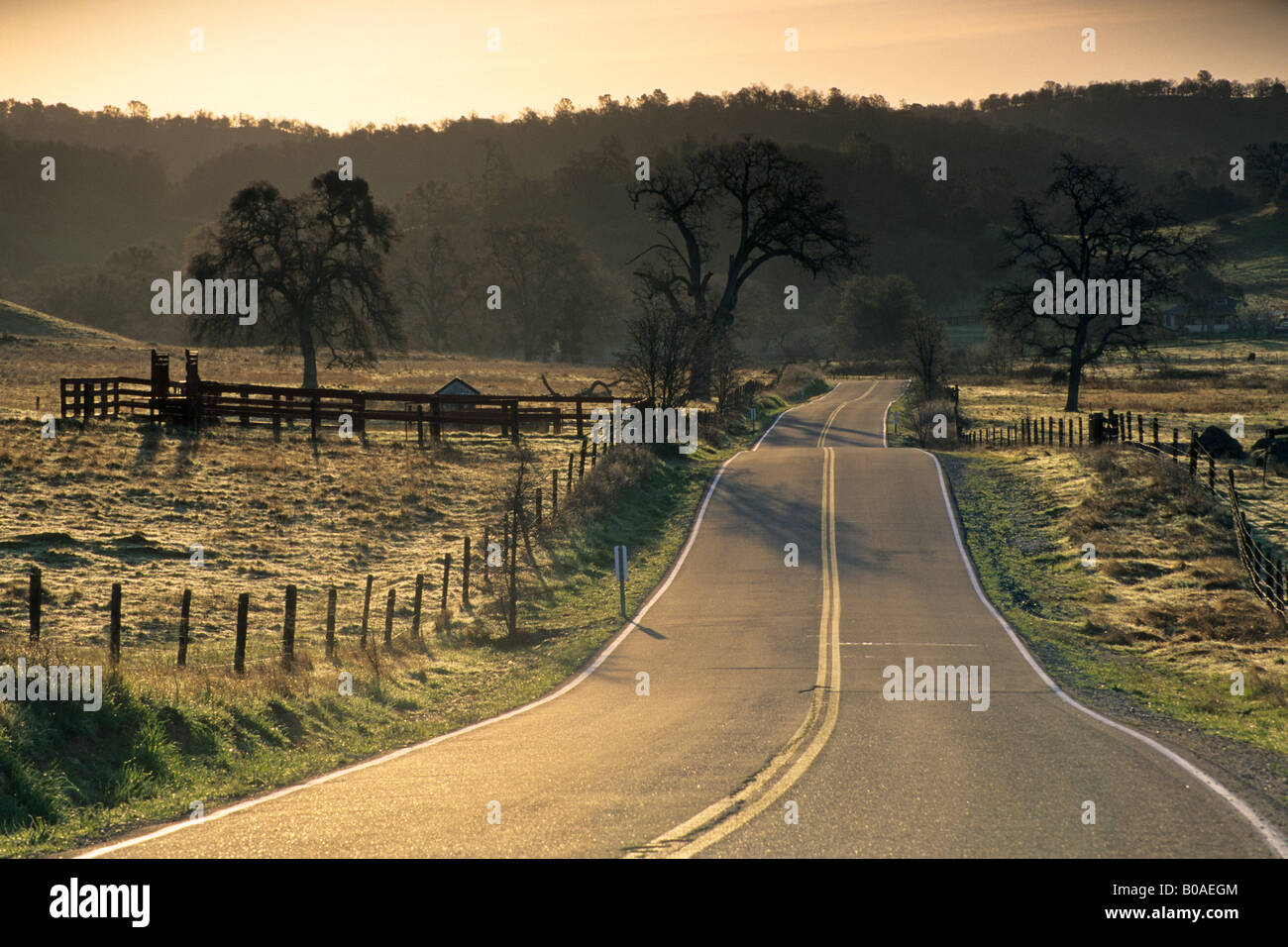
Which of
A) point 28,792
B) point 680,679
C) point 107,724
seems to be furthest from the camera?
point 680,679

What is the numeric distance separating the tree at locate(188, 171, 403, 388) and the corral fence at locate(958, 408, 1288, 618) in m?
35.5

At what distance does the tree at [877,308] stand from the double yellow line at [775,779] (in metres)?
113

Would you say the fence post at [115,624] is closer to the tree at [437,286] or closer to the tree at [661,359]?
the tree at [661,359]

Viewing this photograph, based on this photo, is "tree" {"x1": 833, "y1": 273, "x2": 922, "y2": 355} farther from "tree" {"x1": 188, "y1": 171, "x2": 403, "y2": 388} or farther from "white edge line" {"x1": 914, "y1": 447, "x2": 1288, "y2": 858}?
"white edge line" {"x1": 914, "y1": 447, "x2": 1288, "y2": 858}

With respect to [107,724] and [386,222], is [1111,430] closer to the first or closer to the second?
[107,724]

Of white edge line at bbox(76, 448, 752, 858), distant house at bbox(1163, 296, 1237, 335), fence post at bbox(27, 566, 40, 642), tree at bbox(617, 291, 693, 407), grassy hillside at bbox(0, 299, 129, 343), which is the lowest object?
white edge line at bbox(76, 448, 752, 858)

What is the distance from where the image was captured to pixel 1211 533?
1019 inches

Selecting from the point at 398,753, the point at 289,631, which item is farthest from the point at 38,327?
the point at 398,753

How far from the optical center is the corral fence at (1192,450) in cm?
2006

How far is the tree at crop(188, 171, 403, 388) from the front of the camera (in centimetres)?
6125

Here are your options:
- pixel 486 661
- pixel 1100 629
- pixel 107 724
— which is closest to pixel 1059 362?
pixel 1100 629

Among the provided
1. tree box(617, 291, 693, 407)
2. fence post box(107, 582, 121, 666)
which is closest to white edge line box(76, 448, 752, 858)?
fence post box(107, 582, 121, 666)

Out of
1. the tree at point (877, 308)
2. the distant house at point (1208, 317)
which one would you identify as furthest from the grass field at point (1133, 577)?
the distant house at point (1208, 317)
